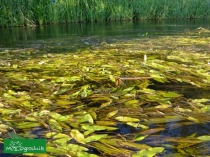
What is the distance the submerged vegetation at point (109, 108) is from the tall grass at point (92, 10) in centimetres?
655

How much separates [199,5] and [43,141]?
13.6 m

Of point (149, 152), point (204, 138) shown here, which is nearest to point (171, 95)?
point (204, 138)

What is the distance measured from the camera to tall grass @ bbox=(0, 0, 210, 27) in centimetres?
849

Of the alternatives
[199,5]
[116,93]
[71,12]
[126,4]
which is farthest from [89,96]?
[199,5]

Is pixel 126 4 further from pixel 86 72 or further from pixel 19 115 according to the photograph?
pixel 19 115

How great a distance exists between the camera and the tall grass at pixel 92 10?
8.49 m

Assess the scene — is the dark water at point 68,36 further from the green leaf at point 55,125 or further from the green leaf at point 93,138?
the green leaf at point 93,138

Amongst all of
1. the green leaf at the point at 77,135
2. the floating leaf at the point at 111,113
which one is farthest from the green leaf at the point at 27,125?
A: the floating leaf at the point at 111,113

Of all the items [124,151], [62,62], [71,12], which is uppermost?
[71,12]

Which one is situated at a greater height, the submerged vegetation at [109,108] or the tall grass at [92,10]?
the tall grass at [92,10]

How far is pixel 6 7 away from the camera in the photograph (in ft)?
26.8

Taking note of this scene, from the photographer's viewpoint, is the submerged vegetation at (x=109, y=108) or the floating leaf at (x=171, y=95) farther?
the floating leaf at (x=171, y=95)

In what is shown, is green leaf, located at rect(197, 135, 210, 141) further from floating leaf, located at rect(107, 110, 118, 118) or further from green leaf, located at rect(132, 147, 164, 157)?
floating leaf, located at rect(107, 110, 118, 118)

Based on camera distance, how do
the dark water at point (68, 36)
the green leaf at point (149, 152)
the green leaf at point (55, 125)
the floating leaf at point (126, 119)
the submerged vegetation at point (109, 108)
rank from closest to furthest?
the green leaf at point (149, 152) < the submerged vegetation at point (109, 108) < the green leaf at point (55, 125) < the floating leaf at point (126, 119) < the dark water at point (68, 36)
